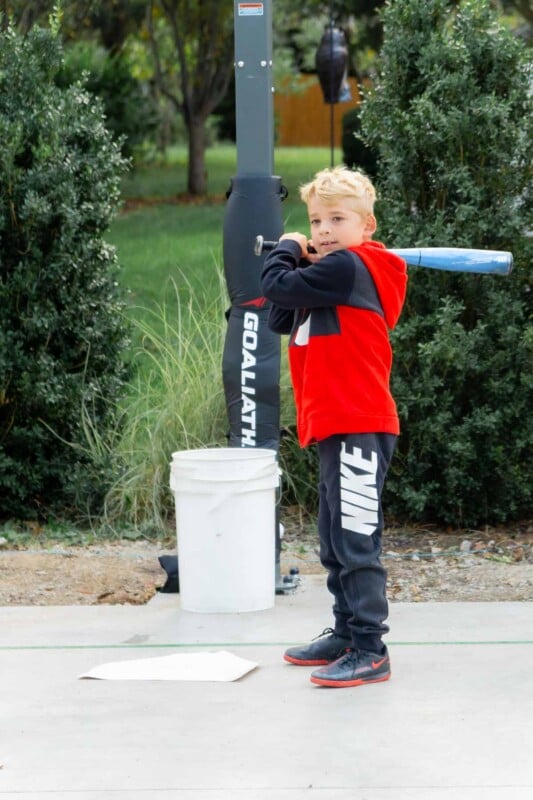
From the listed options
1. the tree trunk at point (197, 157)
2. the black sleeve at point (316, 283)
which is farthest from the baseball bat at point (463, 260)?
the tree trunk at point (197, 157)

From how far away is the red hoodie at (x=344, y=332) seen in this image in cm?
A: 434

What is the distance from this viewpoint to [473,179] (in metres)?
6.47

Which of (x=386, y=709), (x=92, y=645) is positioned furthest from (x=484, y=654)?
(x=92, y=645)

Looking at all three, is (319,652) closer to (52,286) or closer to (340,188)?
(340,188)

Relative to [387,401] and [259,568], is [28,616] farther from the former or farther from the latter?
[387,401]

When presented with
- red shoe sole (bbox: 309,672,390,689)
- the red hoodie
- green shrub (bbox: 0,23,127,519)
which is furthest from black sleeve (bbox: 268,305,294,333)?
green shrub (bbox: 0,23,127,519)

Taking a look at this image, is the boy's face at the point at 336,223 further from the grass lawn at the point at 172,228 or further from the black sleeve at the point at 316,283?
the grass lawn at the point at 172,228

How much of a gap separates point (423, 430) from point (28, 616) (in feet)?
7.24

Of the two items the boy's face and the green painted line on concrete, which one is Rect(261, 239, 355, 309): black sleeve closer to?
the boy's face

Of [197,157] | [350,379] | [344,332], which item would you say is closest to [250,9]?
[344,332]

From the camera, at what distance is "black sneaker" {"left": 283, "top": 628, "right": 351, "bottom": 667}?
15.0ft

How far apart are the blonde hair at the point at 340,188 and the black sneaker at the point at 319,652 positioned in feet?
4.88

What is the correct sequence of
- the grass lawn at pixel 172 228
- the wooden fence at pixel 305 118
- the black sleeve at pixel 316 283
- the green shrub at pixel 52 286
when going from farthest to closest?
the wooden fence at pixel 305 118
the grass lawn at pixel 172 228
the green shrub at pixel 52 286
the black sleeve at pixel 316 283

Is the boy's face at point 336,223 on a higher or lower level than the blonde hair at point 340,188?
lower
